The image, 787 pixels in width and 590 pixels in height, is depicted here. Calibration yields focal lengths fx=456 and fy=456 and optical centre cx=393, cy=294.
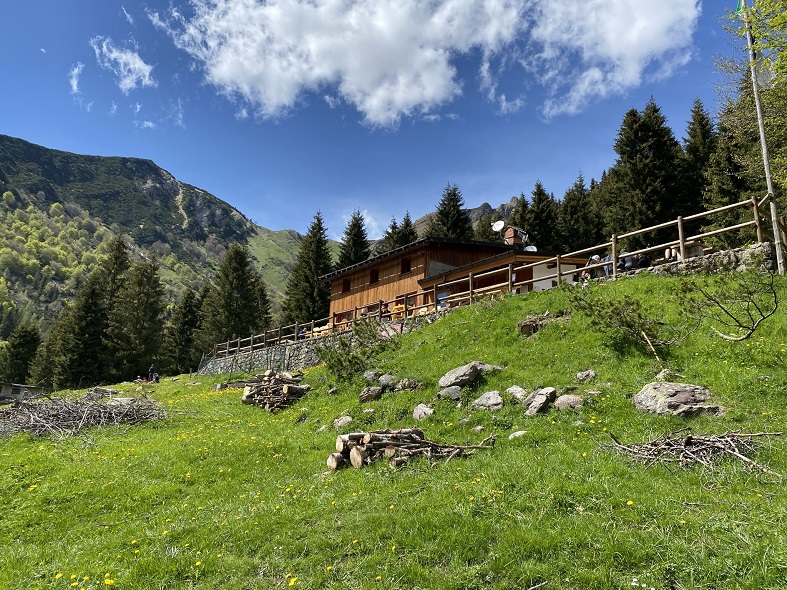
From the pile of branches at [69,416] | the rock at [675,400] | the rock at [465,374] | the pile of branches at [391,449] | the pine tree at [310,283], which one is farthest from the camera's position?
the pine tree at [310,283]

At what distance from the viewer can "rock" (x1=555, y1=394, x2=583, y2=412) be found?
10227 millimetres

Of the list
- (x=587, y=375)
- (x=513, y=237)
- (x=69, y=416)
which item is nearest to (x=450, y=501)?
(x=587, y=375)

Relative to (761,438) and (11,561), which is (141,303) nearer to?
(11,561)

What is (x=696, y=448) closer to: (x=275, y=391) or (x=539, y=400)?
(x=539, y=400)

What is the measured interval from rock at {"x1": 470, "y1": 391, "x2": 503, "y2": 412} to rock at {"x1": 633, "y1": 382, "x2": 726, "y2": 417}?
3115mm

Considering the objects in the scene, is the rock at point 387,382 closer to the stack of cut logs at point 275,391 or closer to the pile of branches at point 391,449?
the stack of cut logs at point 275,391

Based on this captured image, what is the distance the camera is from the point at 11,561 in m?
6.93

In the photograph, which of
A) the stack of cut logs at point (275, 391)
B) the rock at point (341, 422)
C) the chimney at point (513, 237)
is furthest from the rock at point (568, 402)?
the chimney at point (513, 237)

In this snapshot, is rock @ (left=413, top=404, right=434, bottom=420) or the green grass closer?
the green grass

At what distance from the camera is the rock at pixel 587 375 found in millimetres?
11459

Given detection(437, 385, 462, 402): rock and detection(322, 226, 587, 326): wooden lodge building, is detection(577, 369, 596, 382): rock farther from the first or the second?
detection(322, 226, 587, 326): wooden lodge building

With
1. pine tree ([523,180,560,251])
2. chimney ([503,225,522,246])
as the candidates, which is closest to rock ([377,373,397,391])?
chimney ([503,225,522,246])

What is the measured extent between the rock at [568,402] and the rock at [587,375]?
3.81 ft

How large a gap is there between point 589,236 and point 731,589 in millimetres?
49765
